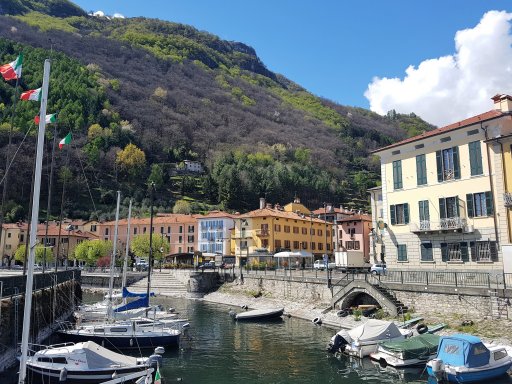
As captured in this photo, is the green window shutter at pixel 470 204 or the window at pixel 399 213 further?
the window at pixel 399 213

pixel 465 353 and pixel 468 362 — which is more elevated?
pixel 465 353

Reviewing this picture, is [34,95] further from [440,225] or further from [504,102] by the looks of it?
[504,102]

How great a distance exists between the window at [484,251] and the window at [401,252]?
20.6 feet

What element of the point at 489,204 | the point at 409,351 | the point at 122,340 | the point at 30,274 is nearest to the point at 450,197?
the point at 489,204

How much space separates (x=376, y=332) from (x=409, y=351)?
126 inches

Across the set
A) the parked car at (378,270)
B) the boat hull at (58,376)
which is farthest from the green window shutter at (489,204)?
the boat hull at (58,376)

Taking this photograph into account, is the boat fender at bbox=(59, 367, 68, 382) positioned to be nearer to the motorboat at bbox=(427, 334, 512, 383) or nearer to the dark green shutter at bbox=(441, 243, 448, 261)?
the motorboat at bbox=(427, 334, 512, 383)

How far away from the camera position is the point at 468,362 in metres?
20.7

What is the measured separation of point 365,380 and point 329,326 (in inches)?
576

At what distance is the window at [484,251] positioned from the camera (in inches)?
1351

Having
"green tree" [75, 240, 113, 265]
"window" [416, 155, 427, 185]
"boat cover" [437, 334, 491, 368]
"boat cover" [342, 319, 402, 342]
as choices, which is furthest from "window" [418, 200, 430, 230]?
"green tree" [75, 240, 113, 265]

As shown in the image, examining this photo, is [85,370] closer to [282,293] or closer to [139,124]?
[282,293]

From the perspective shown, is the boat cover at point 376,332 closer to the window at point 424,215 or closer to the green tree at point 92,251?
the window at point 424,215

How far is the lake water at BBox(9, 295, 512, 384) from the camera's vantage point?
23.0 m
